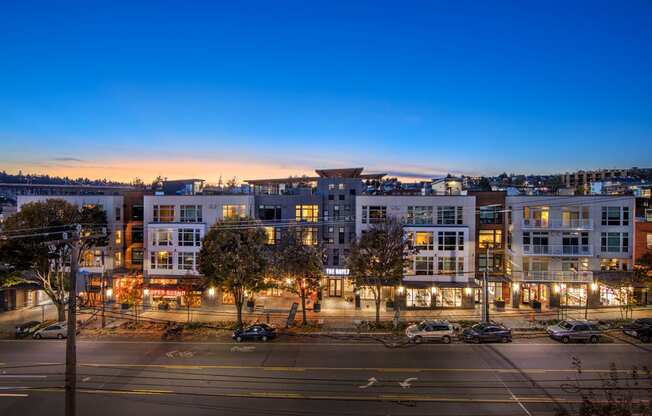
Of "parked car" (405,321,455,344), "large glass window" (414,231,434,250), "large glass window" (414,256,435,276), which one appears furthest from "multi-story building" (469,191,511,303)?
"parked car" (405,321,455,344)

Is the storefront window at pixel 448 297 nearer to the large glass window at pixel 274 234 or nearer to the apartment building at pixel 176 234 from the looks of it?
the large glass window at pixel 274 234

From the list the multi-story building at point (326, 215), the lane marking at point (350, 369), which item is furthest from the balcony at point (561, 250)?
the lane marking at point (350, 369)

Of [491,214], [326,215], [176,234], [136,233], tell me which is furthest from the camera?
[136,233]

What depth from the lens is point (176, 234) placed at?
4775cm

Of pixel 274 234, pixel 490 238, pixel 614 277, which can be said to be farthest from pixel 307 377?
pixel 614 277

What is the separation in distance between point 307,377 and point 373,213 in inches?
945

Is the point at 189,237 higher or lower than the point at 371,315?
higher

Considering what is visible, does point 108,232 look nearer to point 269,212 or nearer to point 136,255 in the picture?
point 136,255

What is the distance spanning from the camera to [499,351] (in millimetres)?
30500

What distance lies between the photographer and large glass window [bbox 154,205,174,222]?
48.7 m

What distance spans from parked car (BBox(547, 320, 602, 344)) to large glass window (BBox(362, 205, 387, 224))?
19.3m

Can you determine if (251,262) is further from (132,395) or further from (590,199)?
(590,199)

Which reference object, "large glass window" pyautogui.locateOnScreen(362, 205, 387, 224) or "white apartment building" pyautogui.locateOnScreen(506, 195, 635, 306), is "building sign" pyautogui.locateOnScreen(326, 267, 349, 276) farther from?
"white apartment building" pyautogui.locateOnScreen(506, 195, 635, 306)

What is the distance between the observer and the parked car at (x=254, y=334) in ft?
111
